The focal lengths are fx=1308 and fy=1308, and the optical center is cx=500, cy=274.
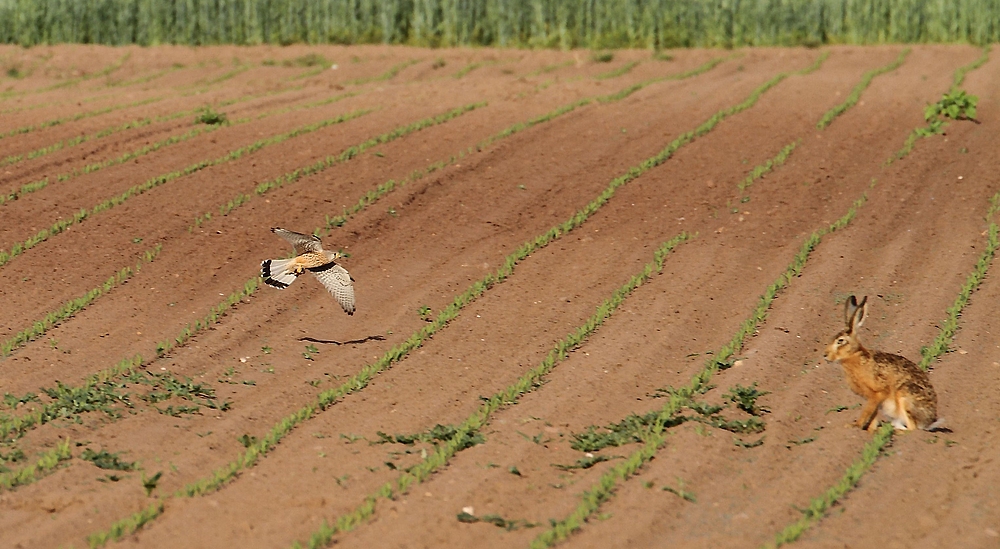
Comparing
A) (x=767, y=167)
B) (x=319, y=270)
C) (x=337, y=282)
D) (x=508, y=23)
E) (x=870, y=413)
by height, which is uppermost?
(x=508, y=23)

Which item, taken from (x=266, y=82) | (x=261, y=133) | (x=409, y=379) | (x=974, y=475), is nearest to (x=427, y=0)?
(x=266, y=82)

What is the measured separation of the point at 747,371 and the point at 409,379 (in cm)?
296

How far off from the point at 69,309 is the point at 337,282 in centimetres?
334

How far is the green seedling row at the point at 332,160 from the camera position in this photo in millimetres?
16600

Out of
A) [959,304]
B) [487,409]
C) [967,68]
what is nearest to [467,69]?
[967,68]

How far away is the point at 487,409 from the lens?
1055 centimetres

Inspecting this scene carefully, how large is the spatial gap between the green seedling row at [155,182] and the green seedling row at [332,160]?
1290 mm

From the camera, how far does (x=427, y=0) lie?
115ft

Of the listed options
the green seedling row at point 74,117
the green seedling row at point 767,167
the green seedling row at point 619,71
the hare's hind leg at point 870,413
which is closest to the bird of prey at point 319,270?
the hare's hind leg at point 870,413

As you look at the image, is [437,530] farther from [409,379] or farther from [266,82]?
[266,82]

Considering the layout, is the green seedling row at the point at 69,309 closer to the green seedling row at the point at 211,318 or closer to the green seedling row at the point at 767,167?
the green seedling row at the point at 211,318

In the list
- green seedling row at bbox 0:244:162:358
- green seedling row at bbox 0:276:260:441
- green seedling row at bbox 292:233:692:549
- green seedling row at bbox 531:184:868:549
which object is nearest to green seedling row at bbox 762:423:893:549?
green seedling row at bbox 531:184:868:549

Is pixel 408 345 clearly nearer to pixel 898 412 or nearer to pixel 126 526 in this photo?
pixel 126 526

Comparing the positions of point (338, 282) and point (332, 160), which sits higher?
point (332, 160)
